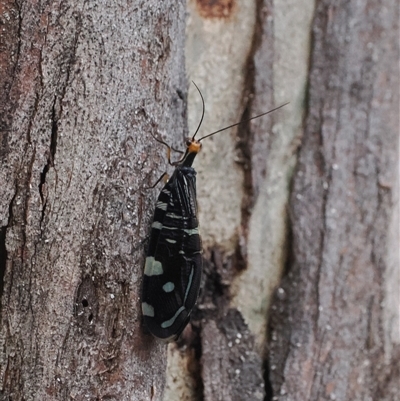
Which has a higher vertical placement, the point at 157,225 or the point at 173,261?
the point at 157,225

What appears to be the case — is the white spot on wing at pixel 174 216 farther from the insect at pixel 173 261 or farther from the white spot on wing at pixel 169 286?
the white spot on wing at pixel 169 286

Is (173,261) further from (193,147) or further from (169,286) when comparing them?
(193,147)

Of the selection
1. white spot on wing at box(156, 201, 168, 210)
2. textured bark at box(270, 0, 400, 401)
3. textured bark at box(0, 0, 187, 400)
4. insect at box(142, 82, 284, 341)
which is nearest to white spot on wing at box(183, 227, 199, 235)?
insect at box(142, 82, 284, 341)

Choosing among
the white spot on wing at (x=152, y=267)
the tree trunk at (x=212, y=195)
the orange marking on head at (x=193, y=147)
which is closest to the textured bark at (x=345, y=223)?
the tree trunk at (x=212, y=195)

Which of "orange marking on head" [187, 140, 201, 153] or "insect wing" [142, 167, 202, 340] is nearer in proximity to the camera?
"insect wing" [142, 167, 202, 340]

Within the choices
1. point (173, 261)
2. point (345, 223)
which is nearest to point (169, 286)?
point (173, 261)

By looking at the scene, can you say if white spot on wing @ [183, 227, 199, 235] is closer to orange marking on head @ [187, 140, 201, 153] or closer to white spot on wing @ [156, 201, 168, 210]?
white spot on wing @ [156, 201, 168, 210]

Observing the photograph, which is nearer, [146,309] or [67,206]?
[67,206]

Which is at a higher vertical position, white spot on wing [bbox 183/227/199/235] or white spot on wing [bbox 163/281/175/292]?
white spot on wing [bbox 183/227/199/235]
